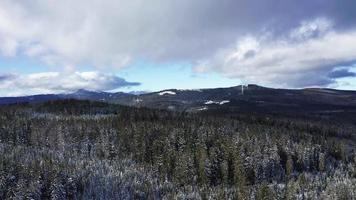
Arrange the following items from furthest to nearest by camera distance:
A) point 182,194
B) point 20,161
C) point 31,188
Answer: point 20,161 → point 182,194 → point 31,188

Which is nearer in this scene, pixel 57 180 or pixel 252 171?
pixel 57 180

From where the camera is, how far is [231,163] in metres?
196

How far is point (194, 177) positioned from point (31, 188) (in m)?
63.1

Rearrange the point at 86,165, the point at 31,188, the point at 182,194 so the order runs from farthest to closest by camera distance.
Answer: the point at 86,165
the point at 182,194
the point at 31,188

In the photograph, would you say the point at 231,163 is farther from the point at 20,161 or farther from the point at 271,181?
the point at 20,161

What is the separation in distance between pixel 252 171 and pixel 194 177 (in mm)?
27903

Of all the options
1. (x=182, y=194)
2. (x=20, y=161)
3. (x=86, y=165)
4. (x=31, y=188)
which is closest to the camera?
(x=31, y=188)

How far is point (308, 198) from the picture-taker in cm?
16512

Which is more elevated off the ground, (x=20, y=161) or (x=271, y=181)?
(x=20, y=161)

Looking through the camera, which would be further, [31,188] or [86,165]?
[86,165]

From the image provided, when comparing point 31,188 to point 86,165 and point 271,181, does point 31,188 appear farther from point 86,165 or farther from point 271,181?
point 271,181

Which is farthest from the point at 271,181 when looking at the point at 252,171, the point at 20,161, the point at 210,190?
the point at 20,161

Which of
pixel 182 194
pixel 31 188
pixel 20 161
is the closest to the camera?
pixel 31 188

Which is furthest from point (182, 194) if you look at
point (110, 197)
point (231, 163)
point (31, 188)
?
point (31, 188)
